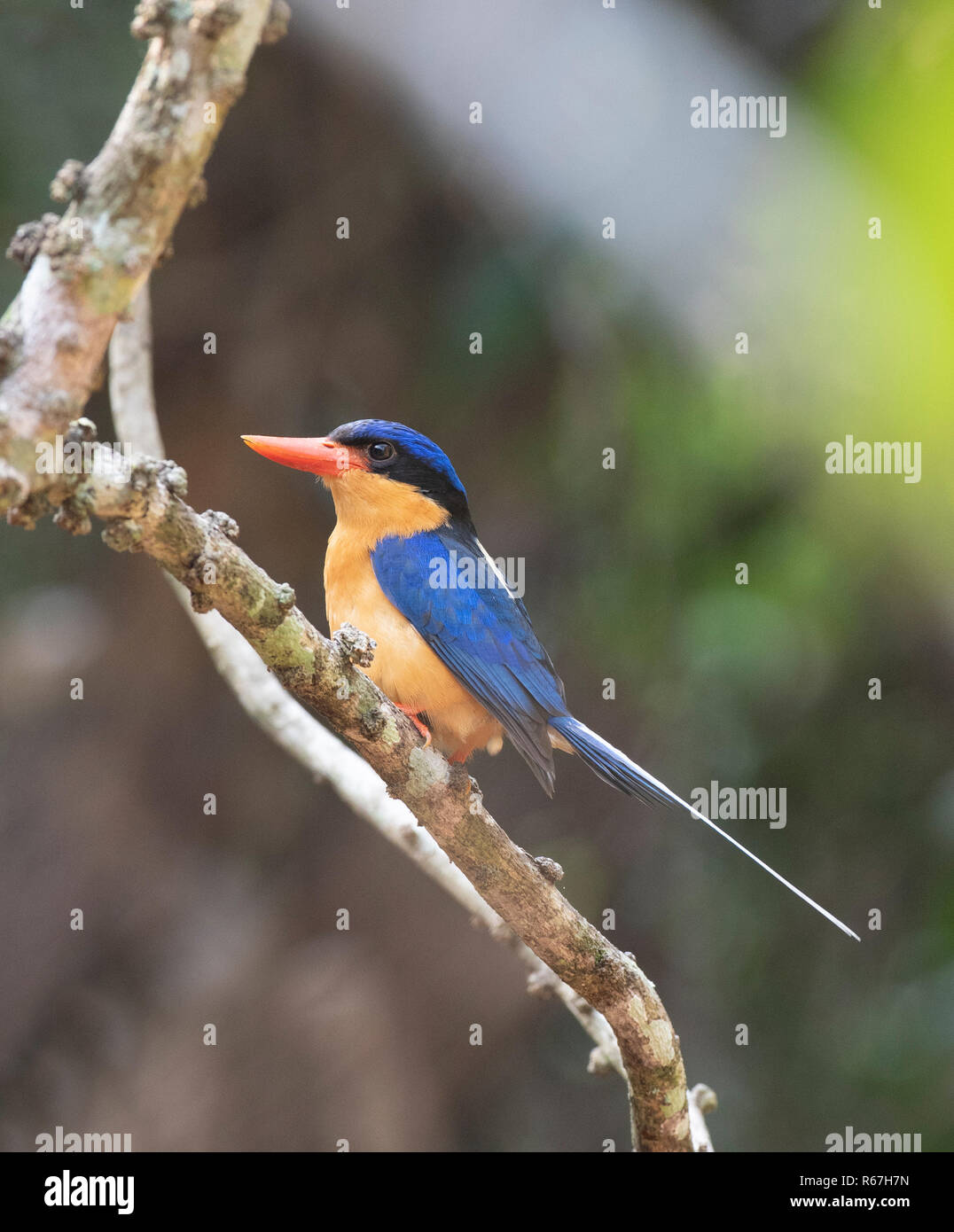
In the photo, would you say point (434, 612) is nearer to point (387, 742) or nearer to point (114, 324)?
point (387, 742)

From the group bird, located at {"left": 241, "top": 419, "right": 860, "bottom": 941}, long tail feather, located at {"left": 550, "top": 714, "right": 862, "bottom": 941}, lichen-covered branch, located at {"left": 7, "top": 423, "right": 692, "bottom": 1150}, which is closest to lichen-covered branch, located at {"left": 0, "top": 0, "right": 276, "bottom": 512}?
lichen-covered branch, located at {"left": 7, "top": 423, "right": 692, "bottom": 1150}

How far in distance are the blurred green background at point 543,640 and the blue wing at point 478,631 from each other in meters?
0.97

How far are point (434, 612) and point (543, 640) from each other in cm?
203

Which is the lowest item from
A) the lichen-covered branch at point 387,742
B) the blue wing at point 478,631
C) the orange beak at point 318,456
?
the lichen-covered branch at point 387,742

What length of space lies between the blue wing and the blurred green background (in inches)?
38.0

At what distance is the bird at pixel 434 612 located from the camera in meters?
2.58

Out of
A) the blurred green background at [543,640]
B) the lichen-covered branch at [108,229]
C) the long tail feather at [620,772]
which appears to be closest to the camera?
the lichen-covered branch at [108,229]

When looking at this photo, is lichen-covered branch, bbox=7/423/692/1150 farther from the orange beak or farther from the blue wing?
the orange beak

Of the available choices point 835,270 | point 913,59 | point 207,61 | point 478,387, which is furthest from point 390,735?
point 478,387

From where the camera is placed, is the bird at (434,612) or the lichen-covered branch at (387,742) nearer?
the lichen-covered branch at (387,742)

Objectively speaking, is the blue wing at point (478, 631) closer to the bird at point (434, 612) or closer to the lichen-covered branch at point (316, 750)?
the bird at point (434, 612)

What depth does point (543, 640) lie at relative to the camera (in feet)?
15.3

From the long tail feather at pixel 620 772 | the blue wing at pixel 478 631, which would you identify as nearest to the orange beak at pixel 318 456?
the blue wing at pixel 478 631

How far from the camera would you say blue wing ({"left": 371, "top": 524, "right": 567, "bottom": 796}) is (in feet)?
8.41
